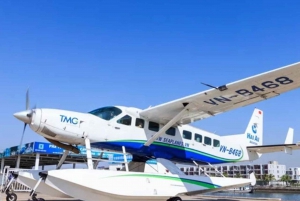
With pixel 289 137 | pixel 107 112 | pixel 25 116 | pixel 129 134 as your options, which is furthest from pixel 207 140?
pixel 25 116

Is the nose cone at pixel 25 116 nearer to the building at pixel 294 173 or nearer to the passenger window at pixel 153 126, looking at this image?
the passenger window at pixel 153 126

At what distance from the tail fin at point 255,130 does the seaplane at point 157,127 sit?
1.79 metres

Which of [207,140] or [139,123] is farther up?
[139,123]

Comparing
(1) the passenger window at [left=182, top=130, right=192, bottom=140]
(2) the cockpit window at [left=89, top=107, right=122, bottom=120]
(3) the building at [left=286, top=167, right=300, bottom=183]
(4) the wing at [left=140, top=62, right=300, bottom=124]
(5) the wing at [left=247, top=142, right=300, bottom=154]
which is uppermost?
(4) the wing at [left=140, top=62, right=300, bottom=124]

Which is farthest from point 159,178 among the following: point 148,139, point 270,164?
point 270,164

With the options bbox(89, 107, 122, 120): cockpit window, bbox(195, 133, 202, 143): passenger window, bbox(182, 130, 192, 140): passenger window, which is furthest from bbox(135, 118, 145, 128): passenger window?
bbox(195, 133, 202, 143): passenger window

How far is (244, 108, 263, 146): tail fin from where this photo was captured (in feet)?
53.3

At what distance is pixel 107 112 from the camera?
11062 millimetres

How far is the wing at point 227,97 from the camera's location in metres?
9.59

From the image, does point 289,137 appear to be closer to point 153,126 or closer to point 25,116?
point 153,126

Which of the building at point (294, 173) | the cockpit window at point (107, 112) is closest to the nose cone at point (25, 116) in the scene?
the cockpit window at point (107, 112)

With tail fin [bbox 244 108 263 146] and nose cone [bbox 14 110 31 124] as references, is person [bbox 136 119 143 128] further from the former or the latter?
tail fin [bbox 244 108 263 146]

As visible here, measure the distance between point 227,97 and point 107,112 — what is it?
4.40m

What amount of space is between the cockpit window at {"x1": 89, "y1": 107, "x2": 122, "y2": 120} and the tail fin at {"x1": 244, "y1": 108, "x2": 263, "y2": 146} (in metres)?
8.10
